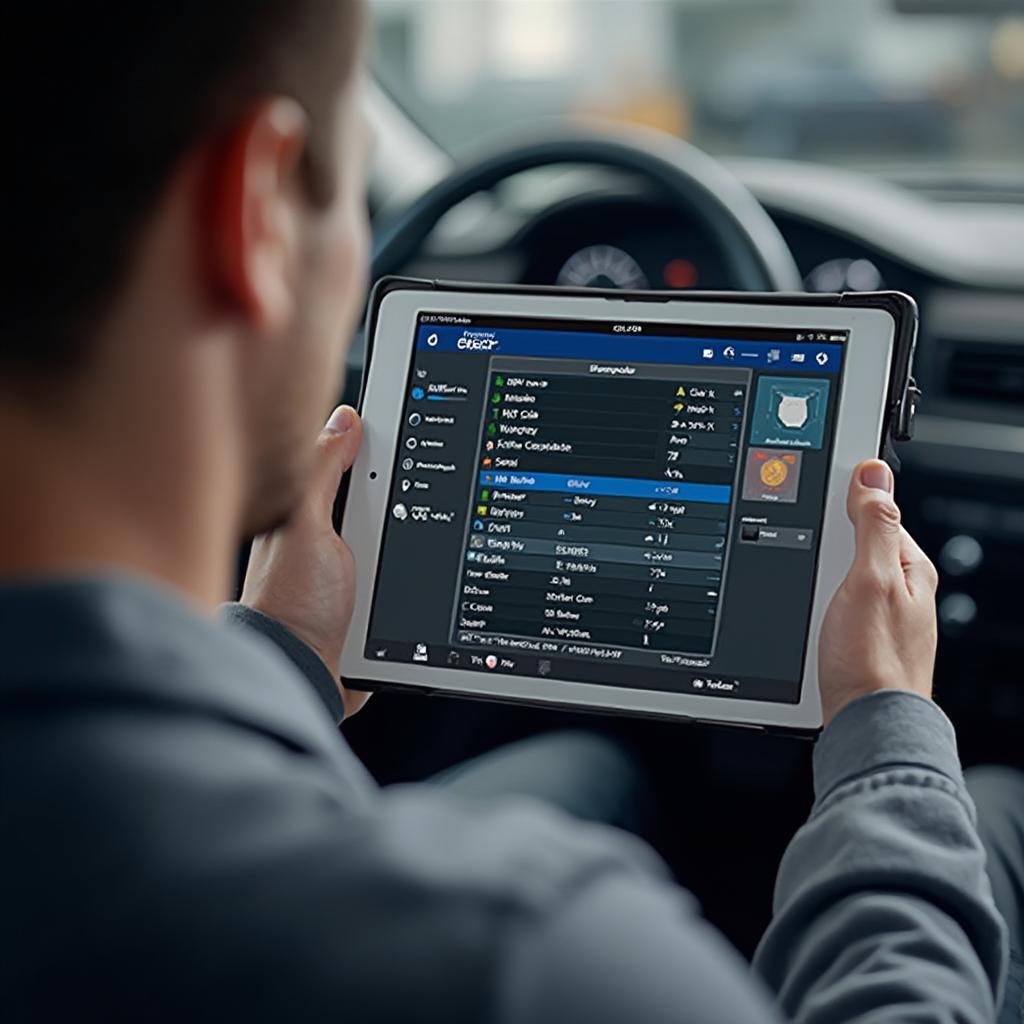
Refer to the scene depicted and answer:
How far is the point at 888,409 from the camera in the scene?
111 cm

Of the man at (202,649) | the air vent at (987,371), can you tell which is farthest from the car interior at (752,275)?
the man at (202,649)

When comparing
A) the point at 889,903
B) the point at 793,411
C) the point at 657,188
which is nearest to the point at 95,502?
the point at 889,903

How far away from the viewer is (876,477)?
1.08 metres

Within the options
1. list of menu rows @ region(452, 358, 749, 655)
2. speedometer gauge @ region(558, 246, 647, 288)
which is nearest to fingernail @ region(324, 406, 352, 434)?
list of menu rows @ region(452, 358, 749, 655)

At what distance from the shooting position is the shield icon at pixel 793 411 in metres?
1.12

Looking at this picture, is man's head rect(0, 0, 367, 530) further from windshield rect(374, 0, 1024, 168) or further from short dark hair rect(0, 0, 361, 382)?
windshield rect(374, 0, 1024, 168)

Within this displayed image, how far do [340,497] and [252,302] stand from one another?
617mm

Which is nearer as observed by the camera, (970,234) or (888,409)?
(888,409)

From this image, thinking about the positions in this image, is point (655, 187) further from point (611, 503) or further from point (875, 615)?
point (875, 615)

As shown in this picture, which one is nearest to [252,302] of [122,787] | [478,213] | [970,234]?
[122,787]

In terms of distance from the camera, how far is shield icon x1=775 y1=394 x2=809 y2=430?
112 cm

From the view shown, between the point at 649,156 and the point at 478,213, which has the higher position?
the point at 478,213

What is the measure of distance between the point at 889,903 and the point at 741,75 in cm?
590

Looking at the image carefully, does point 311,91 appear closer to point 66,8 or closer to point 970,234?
point 66,8
